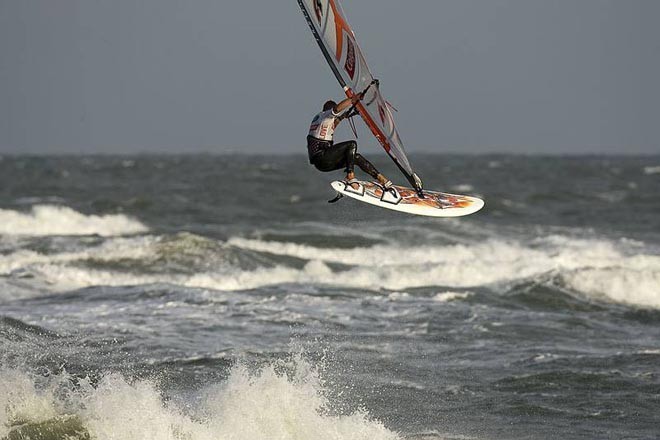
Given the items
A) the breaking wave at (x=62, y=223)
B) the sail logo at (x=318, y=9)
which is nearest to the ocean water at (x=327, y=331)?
the breaking wave at (x=62, y=223)

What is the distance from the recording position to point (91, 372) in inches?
453

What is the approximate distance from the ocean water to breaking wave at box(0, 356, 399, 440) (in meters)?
0.02

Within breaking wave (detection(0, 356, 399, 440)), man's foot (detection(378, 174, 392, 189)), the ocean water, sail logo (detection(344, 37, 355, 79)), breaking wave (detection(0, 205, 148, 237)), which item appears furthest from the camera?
breaking wave (detection(0, 205, 148, 237))

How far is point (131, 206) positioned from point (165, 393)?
2470 cm

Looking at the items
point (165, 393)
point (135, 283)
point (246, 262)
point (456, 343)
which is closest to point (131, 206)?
point (246, 262)

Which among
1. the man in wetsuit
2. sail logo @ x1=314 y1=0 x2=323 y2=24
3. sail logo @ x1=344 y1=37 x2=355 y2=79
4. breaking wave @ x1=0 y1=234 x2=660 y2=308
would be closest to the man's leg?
the man in wetsuit

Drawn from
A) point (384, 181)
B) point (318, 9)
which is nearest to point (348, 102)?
point (318, 9)

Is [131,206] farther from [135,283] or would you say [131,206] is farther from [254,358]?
[254,358]

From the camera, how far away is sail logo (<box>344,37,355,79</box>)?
10008mm

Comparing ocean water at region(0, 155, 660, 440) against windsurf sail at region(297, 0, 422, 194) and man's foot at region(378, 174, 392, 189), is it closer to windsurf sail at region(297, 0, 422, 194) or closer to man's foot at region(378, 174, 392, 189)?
man's foot at region(378, 174, 392, 189)

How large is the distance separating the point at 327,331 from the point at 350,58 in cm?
528

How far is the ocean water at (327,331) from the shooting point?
976cm

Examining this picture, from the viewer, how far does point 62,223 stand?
2977 cm

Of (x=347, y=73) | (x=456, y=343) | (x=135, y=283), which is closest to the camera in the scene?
(x=347, y=73)
